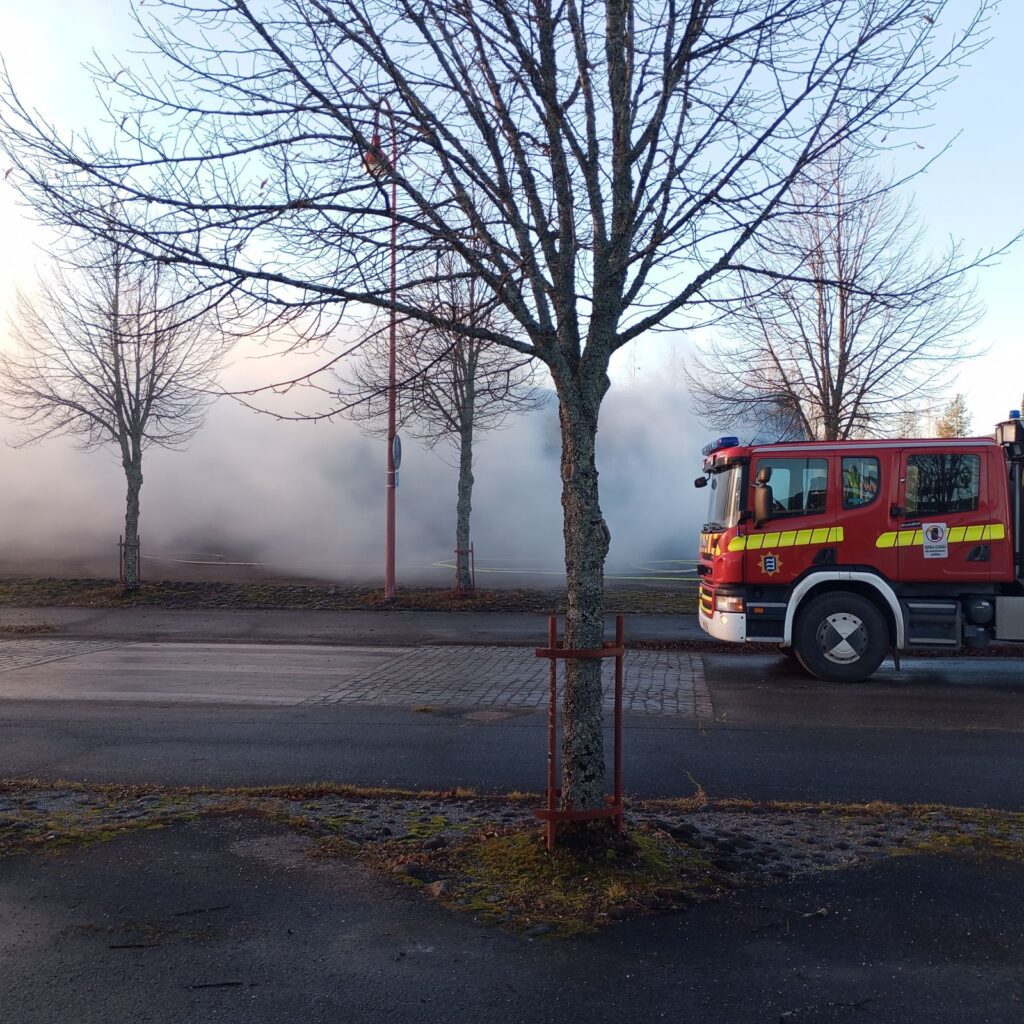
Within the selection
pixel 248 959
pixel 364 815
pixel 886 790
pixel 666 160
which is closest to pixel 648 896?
pixel 248 959

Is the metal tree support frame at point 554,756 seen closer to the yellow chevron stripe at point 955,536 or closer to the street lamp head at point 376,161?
the street lamp head at point 376,161

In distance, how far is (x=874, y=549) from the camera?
38.9ft

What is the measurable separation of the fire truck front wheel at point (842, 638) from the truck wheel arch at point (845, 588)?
0.12 meters

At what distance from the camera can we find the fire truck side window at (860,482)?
1192 cm

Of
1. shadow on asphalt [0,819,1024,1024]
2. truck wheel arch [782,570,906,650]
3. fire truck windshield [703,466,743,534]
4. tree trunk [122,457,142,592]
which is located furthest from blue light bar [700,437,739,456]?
tree trunk [122,457,142,592]

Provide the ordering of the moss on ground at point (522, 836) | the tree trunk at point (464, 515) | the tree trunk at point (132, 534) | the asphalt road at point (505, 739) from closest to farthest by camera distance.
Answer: the moss on ground at point (522, 836) → the asphalt road at point (505, 739) → the tree trunk at point (464, 515) → the tree trunk at point (132, 534)

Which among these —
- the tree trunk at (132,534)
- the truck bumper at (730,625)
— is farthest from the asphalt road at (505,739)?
the tree trunk at (132,534)

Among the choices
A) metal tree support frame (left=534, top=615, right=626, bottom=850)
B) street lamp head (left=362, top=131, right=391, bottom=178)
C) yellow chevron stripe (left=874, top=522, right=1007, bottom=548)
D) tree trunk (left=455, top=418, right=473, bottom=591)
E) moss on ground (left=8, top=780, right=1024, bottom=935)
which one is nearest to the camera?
moss on ground (left=8, top=780, right=1024, bottom=935)

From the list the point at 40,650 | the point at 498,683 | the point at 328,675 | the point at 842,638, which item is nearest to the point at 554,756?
the point at 498,683

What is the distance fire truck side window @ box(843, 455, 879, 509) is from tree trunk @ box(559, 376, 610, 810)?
765 centimetres

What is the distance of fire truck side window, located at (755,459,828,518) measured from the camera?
1205 centimetres

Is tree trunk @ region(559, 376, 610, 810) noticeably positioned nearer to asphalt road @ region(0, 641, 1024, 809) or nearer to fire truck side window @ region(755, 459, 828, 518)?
asphalt road @ region(0, 641, 1024, 809)

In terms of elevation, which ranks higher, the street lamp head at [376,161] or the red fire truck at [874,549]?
the street lamp head at [376,161]

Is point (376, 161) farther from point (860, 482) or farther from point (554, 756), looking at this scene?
point (860, 482)
